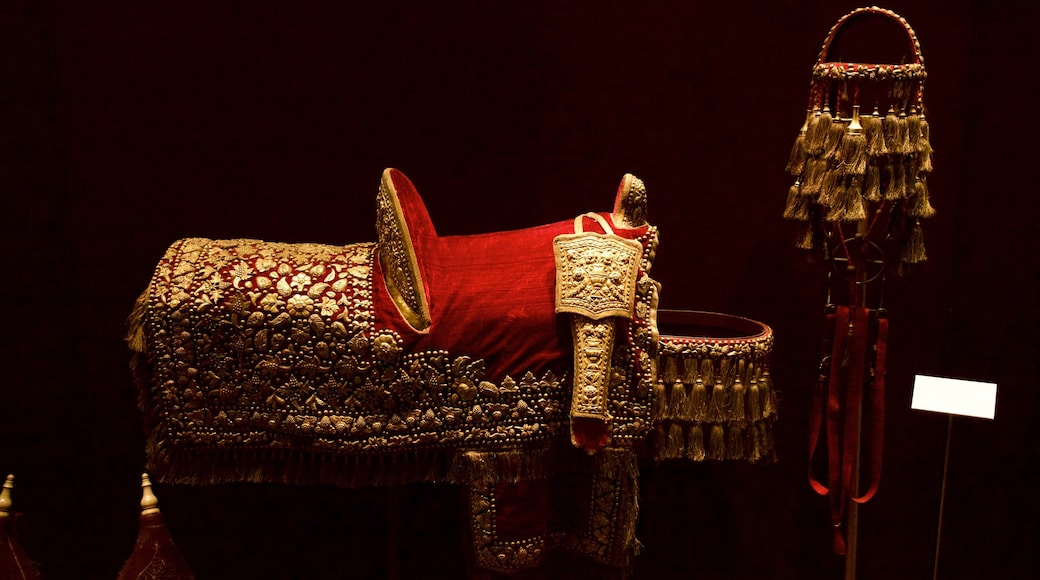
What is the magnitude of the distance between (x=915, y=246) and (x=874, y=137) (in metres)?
0.31

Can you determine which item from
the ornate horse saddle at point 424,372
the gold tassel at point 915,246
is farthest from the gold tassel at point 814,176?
the ornate horse saddle at point 424,372

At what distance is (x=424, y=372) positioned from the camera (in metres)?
1.94

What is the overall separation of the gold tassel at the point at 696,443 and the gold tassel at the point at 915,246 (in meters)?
0.64

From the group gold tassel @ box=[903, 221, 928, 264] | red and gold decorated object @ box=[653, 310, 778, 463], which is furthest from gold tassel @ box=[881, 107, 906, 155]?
red and gold decorated object @ box=[653, 310, 778, 463]

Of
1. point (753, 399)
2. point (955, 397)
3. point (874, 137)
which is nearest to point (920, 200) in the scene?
point (874, 137)

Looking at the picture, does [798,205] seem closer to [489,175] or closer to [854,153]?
[854,153]

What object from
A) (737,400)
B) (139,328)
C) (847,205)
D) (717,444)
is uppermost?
(847,205)

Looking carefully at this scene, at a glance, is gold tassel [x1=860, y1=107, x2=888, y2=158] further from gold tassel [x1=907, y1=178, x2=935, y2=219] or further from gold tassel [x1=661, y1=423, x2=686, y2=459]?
gold tassel [x1=661, y1=423, x2=686, y2=459]

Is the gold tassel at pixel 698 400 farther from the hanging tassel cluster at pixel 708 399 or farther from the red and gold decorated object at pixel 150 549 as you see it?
the red and gold decorated object at pixel 150 549

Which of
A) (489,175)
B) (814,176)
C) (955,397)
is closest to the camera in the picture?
(814,176)

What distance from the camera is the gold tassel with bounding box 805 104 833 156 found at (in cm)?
202

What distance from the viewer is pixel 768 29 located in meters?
2.47

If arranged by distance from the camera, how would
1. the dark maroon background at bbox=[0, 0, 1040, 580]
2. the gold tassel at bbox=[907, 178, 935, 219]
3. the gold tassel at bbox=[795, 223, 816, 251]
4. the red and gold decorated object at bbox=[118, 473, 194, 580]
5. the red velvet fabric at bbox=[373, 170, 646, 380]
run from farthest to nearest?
the dark maroon background at bbox=[0, 0, 1040, 580]
the gold tassel at bbox=[795, 223, 816, 251]
the gold tassel at bbox=[907, 178, 935, 219]
the red velvet fabric at bbox=[373, 170, 646, 380]
the red and gold decorated object at bbox=[118, 473, 194, 580]

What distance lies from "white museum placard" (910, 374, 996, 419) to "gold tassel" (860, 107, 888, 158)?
56 centimetres
